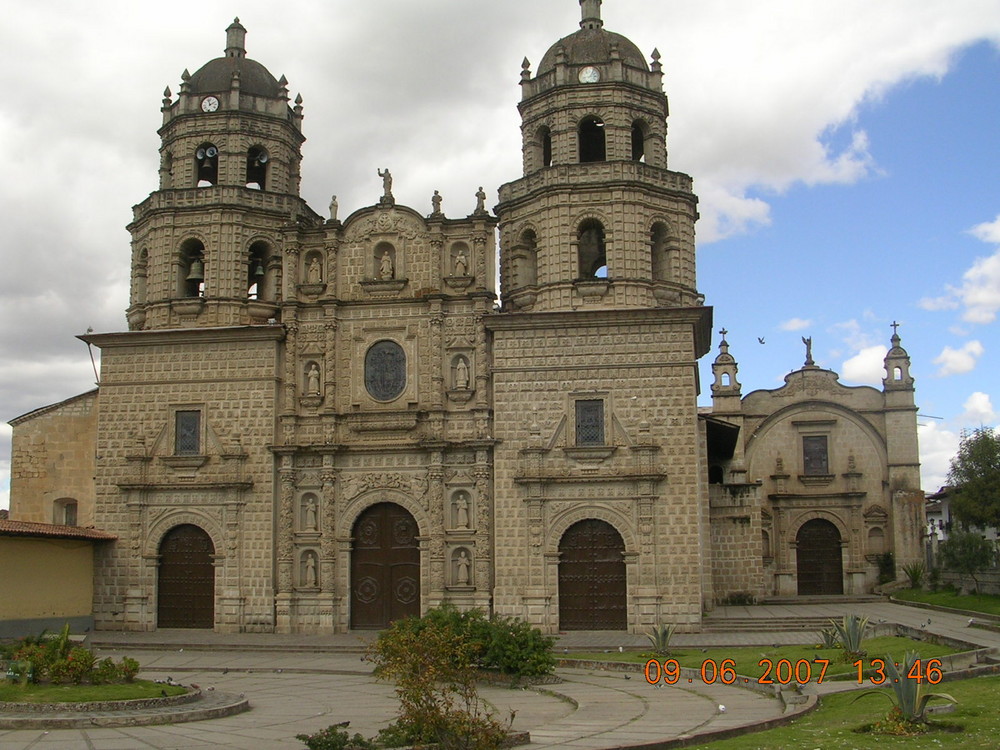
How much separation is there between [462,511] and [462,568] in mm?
1478

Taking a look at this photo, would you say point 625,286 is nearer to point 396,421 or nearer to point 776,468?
point 396,421

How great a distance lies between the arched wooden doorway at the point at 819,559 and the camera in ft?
140

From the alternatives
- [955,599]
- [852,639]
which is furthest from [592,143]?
[955,599]

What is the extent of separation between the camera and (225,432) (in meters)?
30.1

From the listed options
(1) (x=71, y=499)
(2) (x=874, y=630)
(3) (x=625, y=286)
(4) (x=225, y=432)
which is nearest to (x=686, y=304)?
(3) (x=625, y=286)

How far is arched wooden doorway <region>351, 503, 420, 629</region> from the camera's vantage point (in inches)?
1139

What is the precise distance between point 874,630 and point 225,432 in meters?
17.4

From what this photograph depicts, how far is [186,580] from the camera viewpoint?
97.7ft

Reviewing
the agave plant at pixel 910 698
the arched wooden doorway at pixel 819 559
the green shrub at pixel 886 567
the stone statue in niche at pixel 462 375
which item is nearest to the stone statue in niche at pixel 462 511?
the stone statue in niche at pixel 462 375

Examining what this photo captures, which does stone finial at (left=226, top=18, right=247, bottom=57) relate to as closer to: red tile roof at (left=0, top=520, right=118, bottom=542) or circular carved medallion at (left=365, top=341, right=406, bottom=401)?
circular carved medallion at (left=365, top=341, right=406, bottom=401)

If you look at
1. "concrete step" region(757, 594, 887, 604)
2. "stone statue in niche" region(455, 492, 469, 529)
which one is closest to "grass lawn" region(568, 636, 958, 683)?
"stone statue in niche" region(455, 492, 469, 529)

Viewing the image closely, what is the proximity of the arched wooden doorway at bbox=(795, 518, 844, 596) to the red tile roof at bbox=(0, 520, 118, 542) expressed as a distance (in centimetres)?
2616

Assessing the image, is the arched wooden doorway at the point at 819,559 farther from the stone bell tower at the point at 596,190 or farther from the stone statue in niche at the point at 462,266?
the stone statue in niche at the point at 462,266

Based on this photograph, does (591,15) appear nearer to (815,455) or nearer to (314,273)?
(314,273)
